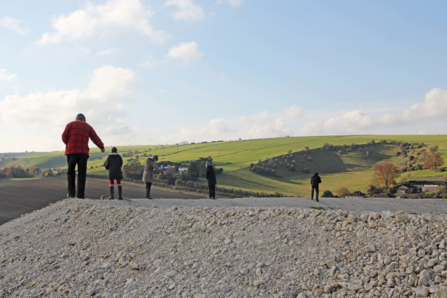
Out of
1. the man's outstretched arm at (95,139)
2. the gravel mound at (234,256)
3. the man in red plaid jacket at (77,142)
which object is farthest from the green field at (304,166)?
the gravel mound at (234,256)

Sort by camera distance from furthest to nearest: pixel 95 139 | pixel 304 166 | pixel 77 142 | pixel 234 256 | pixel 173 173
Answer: pixel 304 166 < pixel 173 173 < pixel 95 139 < pixel 77 142 < pixel 234 256

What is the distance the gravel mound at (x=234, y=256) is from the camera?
5020 mm

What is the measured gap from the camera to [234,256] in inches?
236

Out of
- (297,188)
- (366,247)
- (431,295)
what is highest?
(366,247)

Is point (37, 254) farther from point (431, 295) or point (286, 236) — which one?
point (431, 295)

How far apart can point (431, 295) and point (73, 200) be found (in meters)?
11.0

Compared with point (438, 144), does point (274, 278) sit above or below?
below

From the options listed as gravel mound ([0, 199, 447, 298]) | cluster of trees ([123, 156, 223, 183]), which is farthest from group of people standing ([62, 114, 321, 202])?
cluster of trees ([123, 156, 223, 183])

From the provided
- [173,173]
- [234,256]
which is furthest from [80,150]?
[173,173]

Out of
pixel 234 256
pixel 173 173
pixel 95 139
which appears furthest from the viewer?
pixel 173 173

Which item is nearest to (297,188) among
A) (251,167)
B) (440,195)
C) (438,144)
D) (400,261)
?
(251,167)

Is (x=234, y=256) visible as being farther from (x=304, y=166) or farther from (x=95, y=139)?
(x=304, y=166)

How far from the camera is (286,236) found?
21.4 ft

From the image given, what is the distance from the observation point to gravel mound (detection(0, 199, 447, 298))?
16.5ft
